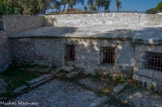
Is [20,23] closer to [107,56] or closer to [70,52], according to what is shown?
[70,52]

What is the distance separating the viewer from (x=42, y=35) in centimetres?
810

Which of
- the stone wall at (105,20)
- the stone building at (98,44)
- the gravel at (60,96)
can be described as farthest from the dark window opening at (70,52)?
the stone wall at (105,20)

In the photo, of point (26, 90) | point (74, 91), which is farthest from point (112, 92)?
point (26, 90)

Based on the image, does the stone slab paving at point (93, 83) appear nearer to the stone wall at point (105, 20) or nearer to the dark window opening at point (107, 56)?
the dark window opening at point (107, 56)

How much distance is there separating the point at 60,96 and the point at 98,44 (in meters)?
3.26


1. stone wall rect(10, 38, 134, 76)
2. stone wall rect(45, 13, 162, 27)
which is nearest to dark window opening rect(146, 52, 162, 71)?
stone wall rect(10, 38, 134, 76)

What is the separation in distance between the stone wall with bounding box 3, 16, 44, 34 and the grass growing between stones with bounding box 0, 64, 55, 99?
8.39ft

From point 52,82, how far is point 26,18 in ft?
20.2

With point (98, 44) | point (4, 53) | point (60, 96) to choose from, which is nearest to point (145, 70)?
point (98, 44)

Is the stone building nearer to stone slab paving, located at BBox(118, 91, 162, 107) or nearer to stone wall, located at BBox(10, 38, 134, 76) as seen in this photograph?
stone wall, located at BBox(10, 38, 134, 76)

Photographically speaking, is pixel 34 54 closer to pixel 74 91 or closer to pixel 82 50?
pixel 82 50

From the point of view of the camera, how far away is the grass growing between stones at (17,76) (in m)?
5.24

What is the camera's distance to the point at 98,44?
6891 mm

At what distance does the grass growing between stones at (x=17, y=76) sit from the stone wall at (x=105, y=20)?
4336 mm
